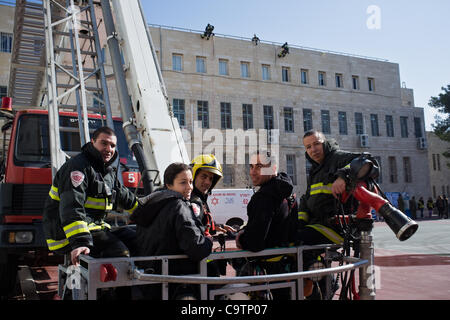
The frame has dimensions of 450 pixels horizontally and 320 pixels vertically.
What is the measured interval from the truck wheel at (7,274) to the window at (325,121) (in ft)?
90.4

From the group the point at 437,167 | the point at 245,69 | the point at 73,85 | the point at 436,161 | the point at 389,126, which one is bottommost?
the point at 73,85

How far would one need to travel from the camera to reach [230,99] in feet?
89.2

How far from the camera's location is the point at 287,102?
29.1 meters

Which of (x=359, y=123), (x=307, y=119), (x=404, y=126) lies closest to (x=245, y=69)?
(x=307, y=119)

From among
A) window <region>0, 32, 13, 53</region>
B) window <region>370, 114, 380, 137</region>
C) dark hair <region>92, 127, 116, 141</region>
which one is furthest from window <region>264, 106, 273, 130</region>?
dark hair <region>92, 127, 116, 141</region>

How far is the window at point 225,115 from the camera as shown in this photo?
26.7 meters

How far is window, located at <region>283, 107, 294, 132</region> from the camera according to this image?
94.8ft

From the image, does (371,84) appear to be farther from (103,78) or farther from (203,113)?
(103,78)

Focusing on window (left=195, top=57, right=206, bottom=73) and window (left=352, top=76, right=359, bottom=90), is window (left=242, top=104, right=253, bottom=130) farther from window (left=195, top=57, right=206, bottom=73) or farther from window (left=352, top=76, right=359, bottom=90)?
window (left=352, top=76, right=359, bottom=90)

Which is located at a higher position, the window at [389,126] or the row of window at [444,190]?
the window at [389,126]

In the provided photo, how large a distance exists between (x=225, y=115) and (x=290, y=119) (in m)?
5.55

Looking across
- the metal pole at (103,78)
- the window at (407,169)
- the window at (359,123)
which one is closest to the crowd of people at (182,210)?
the metal pole at (103,78)

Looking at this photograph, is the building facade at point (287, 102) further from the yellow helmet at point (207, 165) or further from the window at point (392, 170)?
the yellow helmet at point (207, 165)
